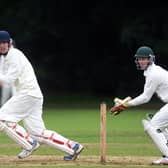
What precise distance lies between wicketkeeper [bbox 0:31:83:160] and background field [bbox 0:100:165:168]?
0.33m

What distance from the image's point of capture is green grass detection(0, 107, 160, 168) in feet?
51.6

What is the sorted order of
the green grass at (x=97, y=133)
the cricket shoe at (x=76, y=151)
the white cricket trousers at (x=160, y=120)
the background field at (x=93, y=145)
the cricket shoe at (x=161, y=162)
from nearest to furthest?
the cricket shoe at (x=161, y=162), the white cricket trousers at (x=160, y=120), the background field at (x=93, y=145), the cricket shoe at (x=76, y=151), the green grass at (x=97, y=133)

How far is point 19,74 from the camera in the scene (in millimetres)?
13336

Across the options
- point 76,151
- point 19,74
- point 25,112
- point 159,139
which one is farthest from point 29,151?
point 159,139

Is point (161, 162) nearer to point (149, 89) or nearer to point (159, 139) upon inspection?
point (159, 139)

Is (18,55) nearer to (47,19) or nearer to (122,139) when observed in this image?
(122,139)

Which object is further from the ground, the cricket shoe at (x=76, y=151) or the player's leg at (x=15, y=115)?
the player's leg at (x=15, y=115)

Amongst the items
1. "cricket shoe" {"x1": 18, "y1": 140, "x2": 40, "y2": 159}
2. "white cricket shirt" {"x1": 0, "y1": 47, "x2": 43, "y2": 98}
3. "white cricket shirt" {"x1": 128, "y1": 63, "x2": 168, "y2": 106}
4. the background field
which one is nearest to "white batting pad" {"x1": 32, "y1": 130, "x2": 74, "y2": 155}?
"cricket shoe" {"x1": 18, "y1": 140, "x2": 40, "y2": 159}

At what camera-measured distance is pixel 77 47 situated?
40.8 metres

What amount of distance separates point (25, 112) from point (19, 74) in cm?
63

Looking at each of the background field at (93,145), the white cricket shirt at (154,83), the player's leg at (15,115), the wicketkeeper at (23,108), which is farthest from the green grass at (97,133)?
the white cricket shirt at (154,83)

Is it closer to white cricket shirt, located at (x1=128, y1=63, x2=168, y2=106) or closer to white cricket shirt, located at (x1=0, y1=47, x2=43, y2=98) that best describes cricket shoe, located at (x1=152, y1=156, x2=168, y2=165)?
white cricket shirt, located at (x1=128, y1=63, x2=168, y2=106)

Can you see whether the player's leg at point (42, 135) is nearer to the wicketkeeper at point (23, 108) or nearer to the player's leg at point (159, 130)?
the wicketkeeper at point (23, 108)

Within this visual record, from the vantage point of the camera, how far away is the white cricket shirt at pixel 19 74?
→ 13234 mm
